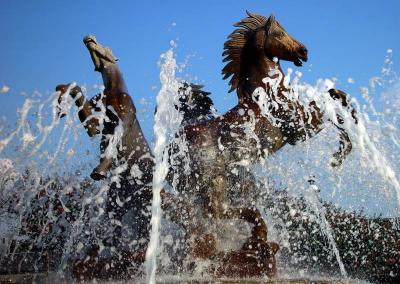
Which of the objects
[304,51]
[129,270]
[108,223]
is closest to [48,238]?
[108,223]

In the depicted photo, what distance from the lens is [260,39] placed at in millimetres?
5652

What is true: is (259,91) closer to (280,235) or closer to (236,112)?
(236,112)

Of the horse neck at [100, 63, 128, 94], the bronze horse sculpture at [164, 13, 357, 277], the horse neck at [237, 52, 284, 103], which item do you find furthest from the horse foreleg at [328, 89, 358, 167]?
the horse neck at [100, 63, 128, 94]

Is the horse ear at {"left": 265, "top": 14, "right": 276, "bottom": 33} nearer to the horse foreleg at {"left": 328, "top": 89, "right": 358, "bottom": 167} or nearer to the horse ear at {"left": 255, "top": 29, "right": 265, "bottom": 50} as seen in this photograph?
the horse ear at {"left": 255, "top": 29, "right": 265, "bottom": 50}

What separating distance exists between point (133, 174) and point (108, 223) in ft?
2.10

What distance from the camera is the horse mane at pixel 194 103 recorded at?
609 cm

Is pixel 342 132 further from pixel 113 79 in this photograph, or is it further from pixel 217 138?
pixel 113 79

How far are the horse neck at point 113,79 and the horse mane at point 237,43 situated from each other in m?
1.49

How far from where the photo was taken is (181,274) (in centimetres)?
414

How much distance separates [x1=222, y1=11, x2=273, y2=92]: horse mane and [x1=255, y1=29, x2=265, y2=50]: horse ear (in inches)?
8.0

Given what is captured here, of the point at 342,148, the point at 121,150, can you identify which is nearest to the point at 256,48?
the point at 342,148

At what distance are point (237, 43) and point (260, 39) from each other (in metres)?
0.46

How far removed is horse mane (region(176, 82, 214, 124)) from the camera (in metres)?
6.09

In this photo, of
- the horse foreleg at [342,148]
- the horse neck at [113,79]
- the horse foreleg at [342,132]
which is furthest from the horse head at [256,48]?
the horse neck at [113,79]
